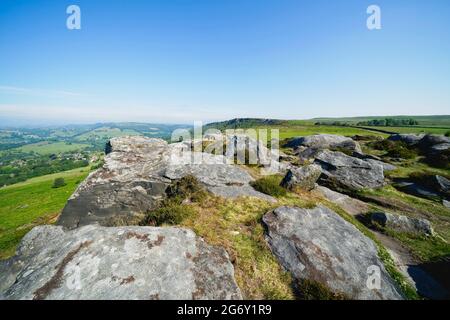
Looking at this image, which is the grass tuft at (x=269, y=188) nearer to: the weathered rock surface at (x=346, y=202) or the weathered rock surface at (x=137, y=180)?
the weathered rock surface at (x=137, y=180)

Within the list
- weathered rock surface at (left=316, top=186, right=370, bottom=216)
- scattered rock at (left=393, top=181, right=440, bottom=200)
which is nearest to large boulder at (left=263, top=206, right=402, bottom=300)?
weathered rock surface at (left=316, top=186, right=370, bottom=216)

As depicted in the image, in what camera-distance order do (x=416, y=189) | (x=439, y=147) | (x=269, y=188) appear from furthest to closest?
(x=439, y=147), (x=416, y=189), (x=269, y=188)

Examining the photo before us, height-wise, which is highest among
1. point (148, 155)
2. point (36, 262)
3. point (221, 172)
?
point (148, 155)

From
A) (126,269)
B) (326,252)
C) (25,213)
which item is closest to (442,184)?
(326,252)

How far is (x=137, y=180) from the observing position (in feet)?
41.5

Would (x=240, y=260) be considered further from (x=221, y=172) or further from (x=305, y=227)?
(x=221, y=172)

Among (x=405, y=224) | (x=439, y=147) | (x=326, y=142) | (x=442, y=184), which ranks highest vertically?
(x=326, y=142)

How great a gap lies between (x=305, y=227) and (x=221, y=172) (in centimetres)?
664

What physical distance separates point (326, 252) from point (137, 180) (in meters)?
10.1

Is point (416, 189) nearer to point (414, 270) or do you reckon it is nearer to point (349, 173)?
point (349, 173)

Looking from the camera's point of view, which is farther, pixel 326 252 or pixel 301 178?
pixel 301 178

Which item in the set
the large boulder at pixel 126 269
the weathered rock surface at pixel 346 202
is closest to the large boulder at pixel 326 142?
the weathered rock surface at pixel 346 202

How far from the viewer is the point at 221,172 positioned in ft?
47.8
